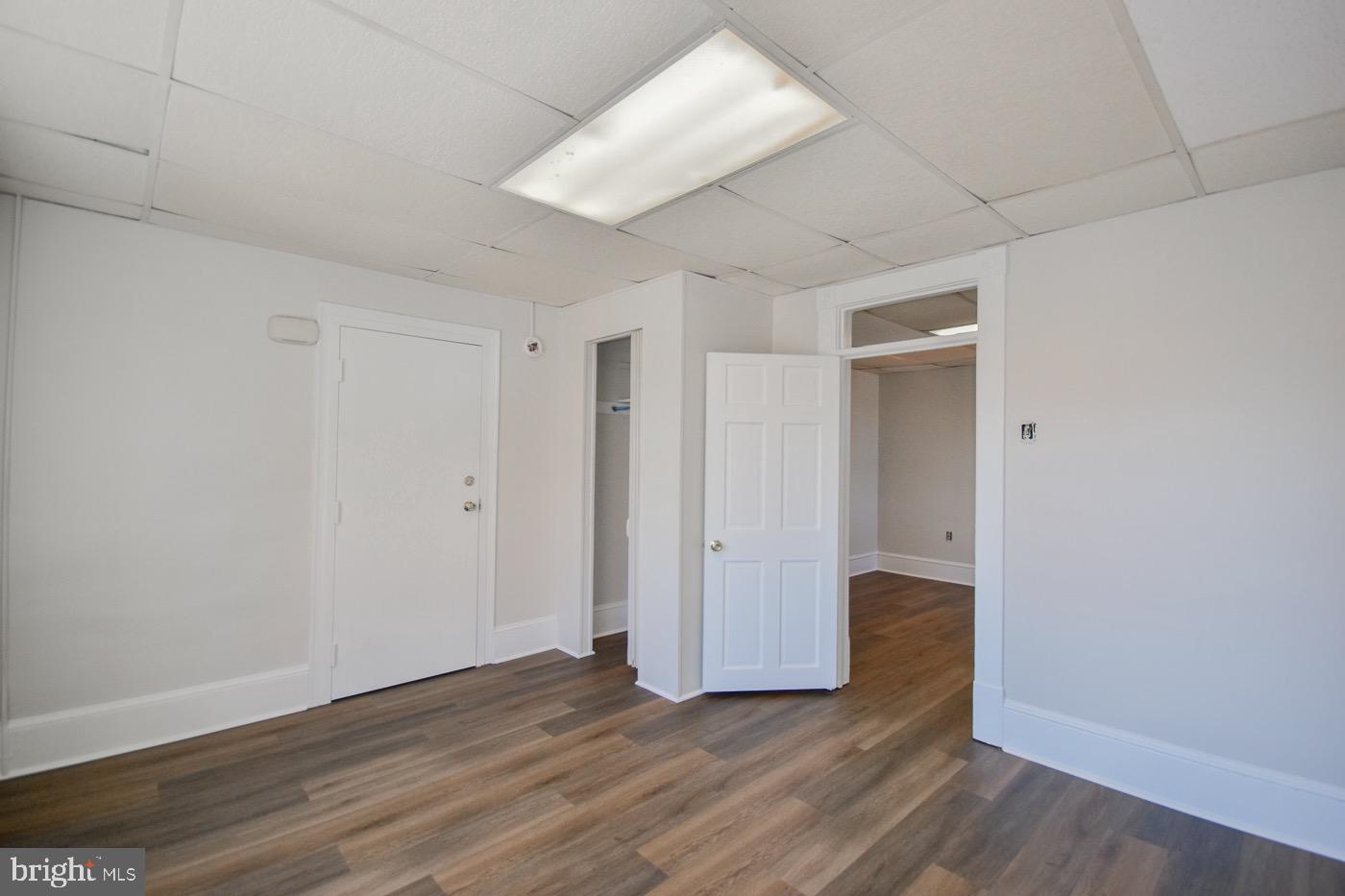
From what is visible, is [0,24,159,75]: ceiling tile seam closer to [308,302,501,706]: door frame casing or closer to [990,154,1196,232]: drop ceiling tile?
[308,302,501,706]: door frame casing

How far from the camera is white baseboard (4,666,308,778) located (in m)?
2.65

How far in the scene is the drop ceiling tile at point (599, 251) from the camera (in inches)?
114

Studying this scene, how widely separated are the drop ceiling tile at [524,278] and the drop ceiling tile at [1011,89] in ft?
6.87

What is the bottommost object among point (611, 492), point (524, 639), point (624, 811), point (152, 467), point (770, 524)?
point (624, 811)

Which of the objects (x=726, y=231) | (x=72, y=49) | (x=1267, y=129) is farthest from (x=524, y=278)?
(x=1267, y=129)

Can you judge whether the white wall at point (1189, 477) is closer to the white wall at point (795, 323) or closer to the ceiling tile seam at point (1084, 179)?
the ceiling tile seam at point (1084, 179)

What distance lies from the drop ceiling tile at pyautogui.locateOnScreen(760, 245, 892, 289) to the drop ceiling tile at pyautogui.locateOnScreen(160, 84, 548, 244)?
1.49 meters

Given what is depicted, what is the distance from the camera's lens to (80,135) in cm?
212

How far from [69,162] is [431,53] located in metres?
1.82

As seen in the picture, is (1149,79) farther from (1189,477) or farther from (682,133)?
(1189,477)

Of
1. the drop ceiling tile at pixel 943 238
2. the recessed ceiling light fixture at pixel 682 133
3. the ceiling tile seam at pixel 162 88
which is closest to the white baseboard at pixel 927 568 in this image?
the drop ceiling tile at pixel 943 238

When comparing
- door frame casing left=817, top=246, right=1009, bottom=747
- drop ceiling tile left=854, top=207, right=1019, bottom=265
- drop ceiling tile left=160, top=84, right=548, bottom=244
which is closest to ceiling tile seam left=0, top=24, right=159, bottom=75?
drop ceiling tile left=160, top=84, right=548, bottom=244

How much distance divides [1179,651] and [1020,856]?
1.15 m

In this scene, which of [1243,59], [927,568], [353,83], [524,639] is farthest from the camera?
[927,568]
